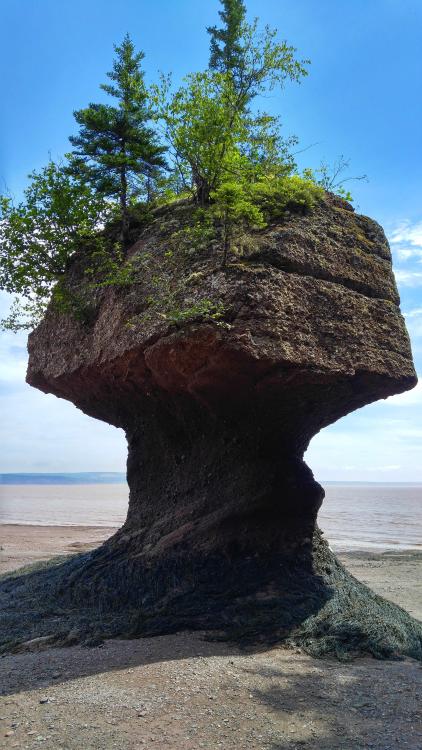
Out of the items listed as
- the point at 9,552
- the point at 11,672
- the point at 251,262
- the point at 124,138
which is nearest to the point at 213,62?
the point at 124,138

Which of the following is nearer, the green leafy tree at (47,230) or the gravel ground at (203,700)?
the gravel ground at (203,700)

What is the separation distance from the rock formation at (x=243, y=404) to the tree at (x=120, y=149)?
991 millimetres

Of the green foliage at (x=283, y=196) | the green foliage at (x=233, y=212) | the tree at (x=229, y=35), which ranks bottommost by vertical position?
the green foliage at (x=233, y=212)

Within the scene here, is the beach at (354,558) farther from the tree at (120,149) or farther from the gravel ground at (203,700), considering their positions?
the tree at (120,149)

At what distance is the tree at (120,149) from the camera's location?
11391 mm

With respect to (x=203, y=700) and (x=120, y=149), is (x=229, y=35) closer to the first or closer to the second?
(x=120, y=149)

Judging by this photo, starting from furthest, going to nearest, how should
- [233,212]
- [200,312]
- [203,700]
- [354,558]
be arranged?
[354,558] < [233,212] < [200,312] < [203,700]

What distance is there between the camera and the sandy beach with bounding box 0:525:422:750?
17.9ft

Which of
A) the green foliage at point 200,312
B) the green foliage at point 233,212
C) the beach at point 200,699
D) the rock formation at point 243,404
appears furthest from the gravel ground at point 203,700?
the green foliage at point 233,212

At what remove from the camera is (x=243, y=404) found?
363 inches

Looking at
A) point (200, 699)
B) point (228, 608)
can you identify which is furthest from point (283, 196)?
point (200, 699)

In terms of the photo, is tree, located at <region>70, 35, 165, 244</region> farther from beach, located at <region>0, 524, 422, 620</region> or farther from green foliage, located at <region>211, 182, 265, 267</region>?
beach, located at <region>0, 524, 422, 620</region>

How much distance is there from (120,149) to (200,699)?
959 centimetres

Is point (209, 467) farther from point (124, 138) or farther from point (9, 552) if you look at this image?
point (9, 552)
